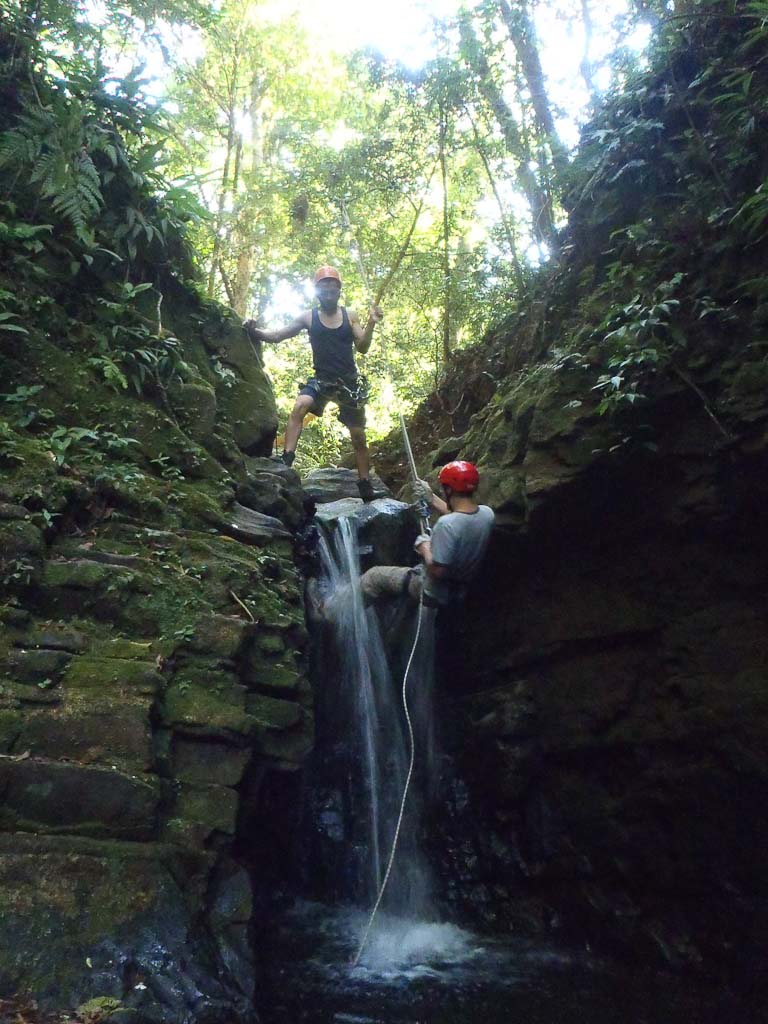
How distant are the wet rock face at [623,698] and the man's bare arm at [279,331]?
10.4 ft

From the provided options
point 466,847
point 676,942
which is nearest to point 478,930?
point 466,847

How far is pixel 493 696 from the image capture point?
7.80m

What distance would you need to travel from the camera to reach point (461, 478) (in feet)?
21.6

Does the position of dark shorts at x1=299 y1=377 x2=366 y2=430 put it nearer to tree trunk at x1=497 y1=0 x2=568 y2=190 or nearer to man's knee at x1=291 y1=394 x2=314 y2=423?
man's knee at x1=291 y1=394 x2=314 y2=423

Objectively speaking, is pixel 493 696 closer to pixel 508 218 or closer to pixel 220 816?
pixel 220 816

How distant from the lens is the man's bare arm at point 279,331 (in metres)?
9.08

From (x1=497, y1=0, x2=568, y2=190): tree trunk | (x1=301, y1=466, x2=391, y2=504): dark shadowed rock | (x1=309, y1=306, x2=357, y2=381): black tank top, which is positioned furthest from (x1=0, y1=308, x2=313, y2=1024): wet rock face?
(x1=497, y1=0, x2=568, y2=190): tree trunk

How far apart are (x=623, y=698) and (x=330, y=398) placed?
5.11 metres

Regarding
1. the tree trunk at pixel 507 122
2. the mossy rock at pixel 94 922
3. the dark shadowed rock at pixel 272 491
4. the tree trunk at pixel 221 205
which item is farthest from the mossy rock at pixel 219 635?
the tree trunk at pixel 221 205

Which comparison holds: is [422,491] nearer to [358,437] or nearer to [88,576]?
[358,437]

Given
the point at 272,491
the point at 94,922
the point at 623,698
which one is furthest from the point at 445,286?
the point at 94,922

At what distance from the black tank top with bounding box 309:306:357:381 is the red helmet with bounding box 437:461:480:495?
3.17 m

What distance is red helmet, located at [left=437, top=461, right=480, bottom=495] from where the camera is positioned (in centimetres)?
659

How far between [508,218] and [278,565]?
8761 millimetres
